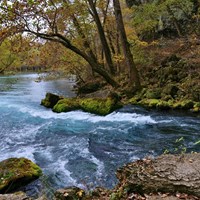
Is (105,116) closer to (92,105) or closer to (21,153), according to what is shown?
(92,105)

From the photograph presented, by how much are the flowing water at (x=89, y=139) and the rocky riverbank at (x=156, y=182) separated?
1.12 meters

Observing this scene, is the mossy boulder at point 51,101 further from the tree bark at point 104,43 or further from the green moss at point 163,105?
the green moss at point 163,105

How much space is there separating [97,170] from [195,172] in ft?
10.4

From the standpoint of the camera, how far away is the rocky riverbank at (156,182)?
3.85 m

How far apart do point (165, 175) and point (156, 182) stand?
7.7 inches

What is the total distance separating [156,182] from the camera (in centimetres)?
405

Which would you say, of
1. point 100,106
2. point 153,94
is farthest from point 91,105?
point 153,94

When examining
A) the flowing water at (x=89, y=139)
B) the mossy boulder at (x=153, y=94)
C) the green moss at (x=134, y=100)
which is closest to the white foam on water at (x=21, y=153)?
the flowing water at (x=89, y=139)

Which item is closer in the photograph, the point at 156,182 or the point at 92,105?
the point at 156,182

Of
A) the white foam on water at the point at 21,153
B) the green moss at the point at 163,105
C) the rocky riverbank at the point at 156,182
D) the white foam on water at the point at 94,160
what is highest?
the rocky riverbank at the point at 156,182

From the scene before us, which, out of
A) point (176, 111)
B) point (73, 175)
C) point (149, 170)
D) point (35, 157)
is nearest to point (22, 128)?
point (35, 157)

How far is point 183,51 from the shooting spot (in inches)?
679

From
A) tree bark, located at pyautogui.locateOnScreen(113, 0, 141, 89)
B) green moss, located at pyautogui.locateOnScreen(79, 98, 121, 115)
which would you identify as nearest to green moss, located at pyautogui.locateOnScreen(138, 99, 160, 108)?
green moss, located at pyautogui.locateOnScreen(79, 98, 121, 115)

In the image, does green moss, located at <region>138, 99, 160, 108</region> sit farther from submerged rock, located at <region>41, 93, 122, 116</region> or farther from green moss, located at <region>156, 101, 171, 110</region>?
submerged rock, located at <region>41, 93, 122, 116</region>
